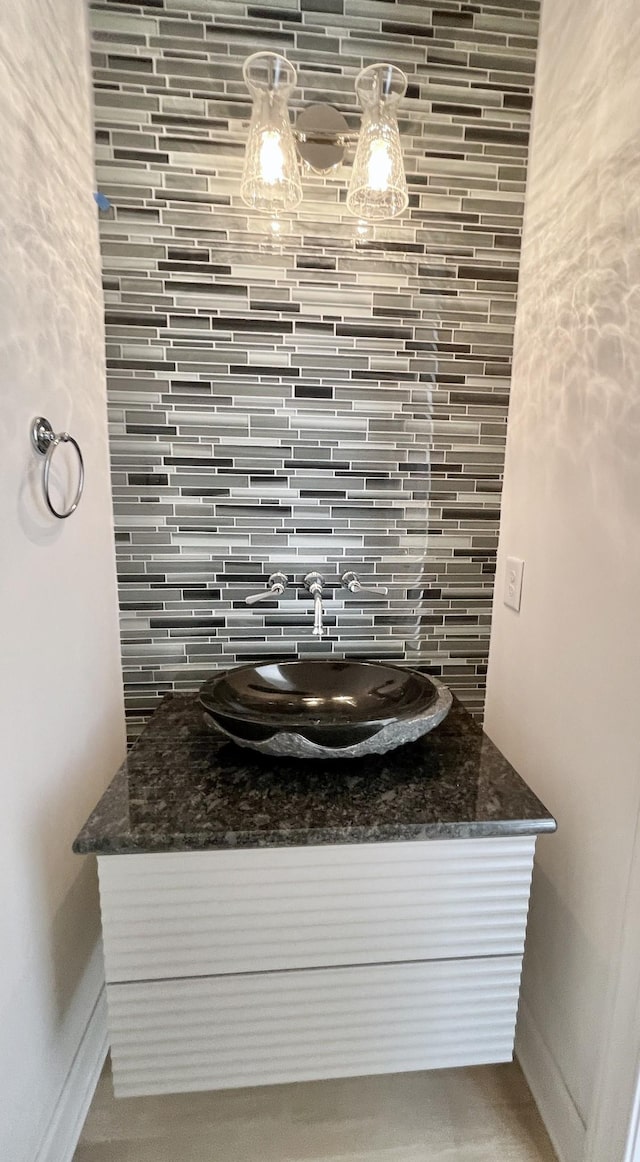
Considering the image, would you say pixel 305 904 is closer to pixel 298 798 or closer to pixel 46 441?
pixel 298 798

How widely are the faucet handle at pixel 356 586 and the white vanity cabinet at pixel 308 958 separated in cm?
64

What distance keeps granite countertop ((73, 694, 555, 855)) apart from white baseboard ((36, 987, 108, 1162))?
0.59 metres

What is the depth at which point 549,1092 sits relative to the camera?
1.16 m

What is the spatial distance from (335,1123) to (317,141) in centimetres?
212

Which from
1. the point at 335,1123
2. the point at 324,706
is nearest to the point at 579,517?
the point at 324,706

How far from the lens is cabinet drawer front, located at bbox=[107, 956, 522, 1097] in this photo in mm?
986

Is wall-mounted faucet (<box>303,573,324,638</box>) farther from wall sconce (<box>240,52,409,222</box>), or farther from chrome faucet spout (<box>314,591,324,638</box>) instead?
wall sconce (<box>240,52,409,222</box>)

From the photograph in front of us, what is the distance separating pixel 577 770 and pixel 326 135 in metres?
1.45

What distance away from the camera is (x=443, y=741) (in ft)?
4.04

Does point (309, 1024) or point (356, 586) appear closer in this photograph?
point (309, 1024)

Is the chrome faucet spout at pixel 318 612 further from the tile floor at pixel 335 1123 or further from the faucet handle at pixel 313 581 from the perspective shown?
the tile floor at pixel 335 1123

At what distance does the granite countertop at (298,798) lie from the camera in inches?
36.6

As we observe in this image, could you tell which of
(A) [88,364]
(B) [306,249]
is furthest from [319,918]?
(B) [306,249]

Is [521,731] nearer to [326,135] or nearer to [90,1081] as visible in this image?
[90,1081]
